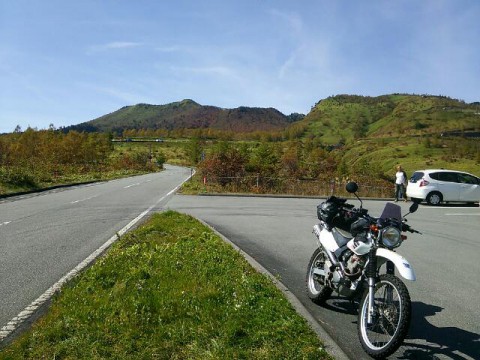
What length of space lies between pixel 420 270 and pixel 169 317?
4979 mm

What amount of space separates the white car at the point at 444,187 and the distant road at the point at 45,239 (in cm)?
1373

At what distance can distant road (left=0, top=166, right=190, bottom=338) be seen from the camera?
5910 mm

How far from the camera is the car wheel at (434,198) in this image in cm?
2141

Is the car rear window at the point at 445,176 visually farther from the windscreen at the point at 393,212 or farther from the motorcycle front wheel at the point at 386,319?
the motorcycle front wheel at the point at 386,319

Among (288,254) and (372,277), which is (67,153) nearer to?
(288,254)

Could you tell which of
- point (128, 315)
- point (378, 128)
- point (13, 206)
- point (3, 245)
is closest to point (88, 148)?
point (13, 206)

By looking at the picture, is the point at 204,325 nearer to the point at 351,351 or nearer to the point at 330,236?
the point at 351,351

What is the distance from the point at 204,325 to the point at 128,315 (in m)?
0.90

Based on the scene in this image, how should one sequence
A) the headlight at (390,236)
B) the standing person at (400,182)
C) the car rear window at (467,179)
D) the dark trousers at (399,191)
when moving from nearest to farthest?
the headlight at (390,236), the car rear window at (467,179), the standing person at (400,182), the dark trousers at (399,191)

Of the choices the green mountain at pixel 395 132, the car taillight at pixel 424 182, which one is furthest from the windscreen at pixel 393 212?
the green mountain at pixel 395 132

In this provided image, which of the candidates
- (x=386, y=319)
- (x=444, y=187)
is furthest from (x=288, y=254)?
(x=444, y=187)

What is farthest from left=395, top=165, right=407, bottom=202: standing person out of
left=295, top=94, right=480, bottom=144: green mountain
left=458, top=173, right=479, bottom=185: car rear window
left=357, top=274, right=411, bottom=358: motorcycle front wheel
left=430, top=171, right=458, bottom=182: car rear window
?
left=295, top=94, right=480, bottom=144: green mountain

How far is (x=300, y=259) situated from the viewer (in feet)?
26.5

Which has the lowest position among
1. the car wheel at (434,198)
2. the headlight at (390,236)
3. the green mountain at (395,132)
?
the car wheel at (434,198)
